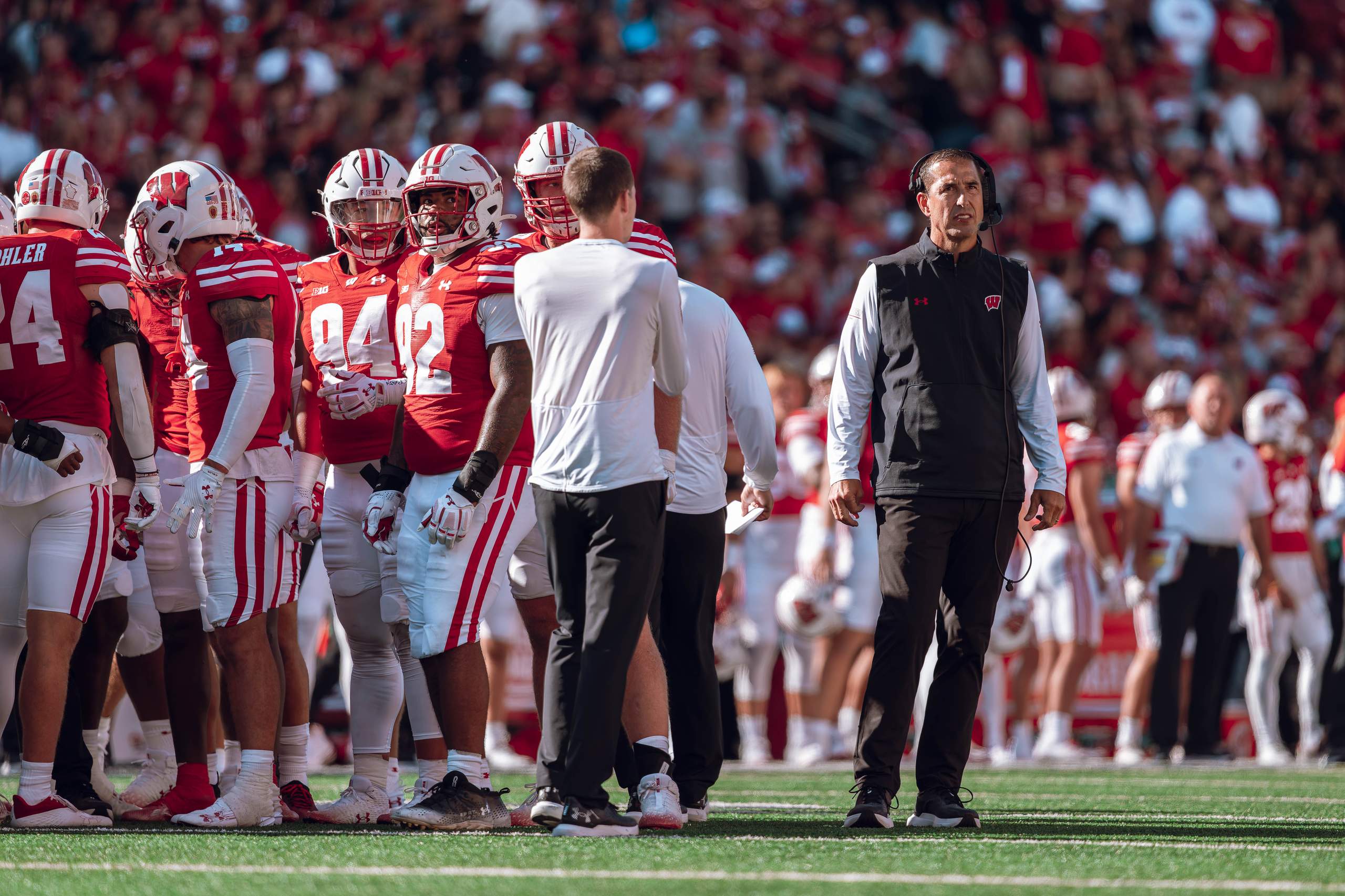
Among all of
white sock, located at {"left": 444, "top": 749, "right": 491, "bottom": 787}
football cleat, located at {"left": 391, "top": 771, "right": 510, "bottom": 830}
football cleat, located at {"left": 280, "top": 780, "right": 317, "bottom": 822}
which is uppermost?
white sock, located at {"left": 444, "top": 749, "right": 491, "bottom": 787}

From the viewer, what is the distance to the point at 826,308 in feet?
→ 53.4

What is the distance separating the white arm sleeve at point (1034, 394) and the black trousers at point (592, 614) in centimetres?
151

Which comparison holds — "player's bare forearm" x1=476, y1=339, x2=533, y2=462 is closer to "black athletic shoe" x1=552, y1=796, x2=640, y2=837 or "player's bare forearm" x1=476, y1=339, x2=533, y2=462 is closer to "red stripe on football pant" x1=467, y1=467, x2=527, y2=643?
"red stripe on football pant" x1=467, y1=467, x2=527, y2=643

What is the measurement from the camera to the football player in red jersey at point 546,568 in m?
6.10

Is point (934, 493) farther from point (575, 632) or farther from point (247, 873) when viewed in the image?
point (247, 873)

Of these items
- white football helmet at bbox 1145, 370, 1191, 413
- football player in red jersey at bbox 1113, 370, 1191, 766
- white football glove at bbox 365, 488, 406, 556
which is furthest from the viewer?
white football helmet at bbox 1145, 370, 1191, 413

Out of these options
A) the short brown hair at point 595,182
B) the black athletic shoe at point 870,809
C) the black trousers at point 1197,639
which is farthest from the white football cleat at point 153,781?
the black trousers at point 1197,639

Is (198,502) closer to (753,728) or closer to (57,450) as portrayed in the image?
(57,450)

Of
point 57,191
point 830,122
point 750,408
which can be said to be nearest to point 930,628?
point 750,408

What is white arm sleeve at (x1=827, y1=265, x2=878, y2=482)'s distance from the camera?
639 centimetres

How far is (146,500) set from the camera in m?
6.25

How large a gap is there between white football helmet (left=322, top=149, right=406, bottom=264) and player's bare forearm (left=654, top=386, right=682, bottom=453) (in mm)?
1411

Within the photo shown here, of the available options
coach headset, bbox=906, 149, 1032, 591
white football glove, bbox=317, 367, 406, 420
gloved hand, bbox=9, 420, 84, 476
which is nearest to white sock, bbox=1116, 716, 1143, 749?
coach headset, bbox=906, 149, 1032, 591

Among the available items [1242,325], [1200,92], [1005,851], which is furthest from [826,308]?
[1005,851]
